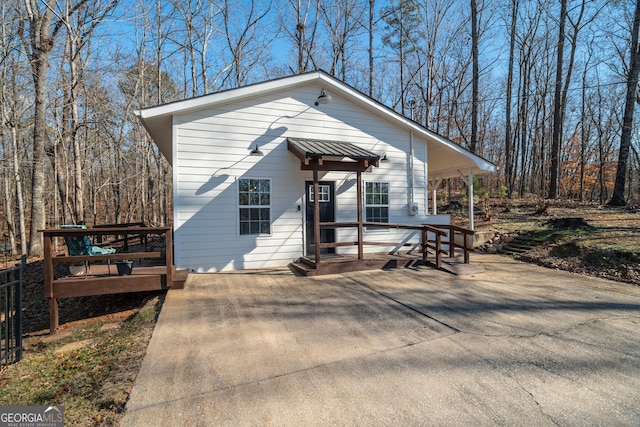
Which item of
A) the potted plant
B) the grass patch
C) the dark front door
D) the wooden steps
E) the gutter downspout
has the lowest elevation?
the grass patch

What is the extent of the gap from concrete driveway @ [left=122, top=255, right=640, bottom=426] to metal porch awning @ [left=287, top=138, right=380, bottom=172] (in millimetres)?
2549

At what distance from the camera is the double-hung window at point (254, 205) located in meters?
7.17

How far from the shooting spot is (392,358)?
3.08 m

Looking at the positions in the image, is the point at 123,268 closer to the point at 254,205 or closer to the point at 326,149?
the point at 254,205

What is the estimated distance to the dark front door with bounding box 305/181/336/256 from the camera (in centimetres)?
780

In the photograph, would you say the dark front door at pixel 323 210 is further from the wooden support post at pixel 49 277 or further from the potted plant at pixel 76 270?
the wooden support post at pixel 49 277

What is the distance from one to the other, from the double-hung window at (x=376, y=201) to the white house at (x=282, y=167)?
1.1 inches

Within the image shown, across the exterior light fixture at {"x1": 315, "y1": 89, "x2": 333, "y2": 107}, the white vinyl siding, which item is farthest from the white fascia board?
the exterior light fixture at {"x1": 315, "y1": 89, "x2": 333, "y2": 107}

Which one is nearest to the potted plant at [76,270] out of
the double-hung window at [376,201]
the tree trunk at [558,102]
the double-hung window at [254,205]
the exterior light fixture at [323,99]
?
the double-hung window at [254,205]

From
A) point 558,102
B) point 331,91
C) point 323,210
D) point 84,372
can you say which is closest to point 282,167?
point 323,210

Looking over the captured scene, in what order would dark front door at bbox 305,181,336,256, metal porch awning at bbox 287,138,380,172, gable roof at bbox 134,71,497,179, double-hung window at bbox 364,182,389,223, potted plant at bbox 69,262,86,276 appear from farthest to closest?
double-hung window at bbox 364,182,389,223 → dark front door at bbox 305,181,336,256 → gable roof at bbox 134,71,497,179 → metal porch awning at bbox 287,138,380,172 → potted plant at bbox 69,262,86,276

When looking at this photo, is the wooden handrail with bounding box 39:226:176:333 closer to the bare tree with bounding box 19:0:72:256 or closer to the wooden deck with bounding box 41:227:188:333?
the wooden deck with bounding box 41:227:188:333

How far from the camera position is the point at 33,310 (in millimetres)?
6836

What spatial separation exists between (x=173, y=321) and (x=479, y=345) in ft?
12.2
